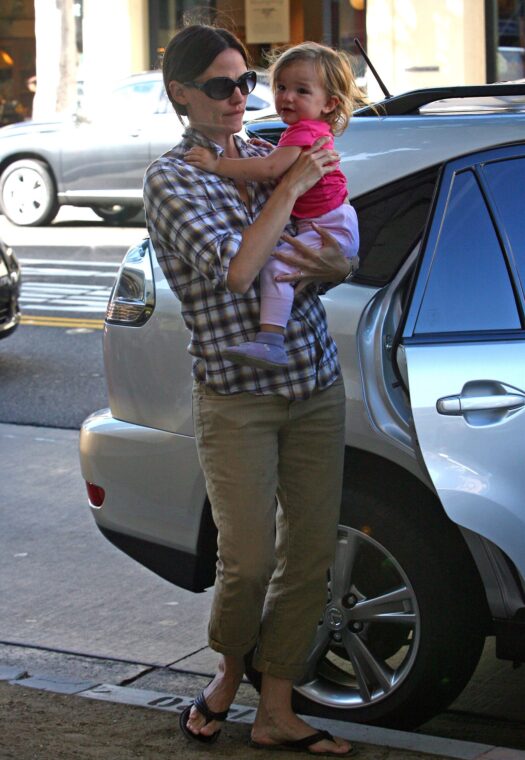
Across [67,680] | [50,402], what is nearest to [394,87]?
[50,402]

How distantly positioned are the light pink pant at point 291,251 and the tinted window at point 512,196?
48 cm

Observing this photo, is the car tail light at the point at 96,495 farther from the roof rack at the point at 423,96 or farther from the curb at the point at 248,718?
the roof rack at the point at 423,96

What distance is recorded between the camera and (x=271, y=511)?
3.33m

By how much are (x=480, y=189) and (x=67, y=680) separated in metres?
1.90

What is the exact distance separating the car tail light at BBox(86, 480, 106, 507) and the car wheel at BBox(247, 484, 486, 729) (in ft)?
2.45

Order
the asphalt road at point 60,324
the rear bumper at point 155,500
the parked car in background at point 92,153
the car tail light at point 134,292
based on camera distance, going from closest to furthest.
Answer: the rear bumper at point 155,500
the car tail light at point 134,292
the asphalt road at point 60,324
the parked car in background at point 92,153

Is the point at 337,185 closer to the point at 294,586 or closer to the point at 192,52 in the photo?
the point at 192,52

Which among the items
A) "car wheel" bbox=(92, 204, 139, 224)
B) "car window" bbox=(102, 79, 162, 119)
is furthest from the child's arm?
"car wheel" bbox=(92, 204, 139, 224)

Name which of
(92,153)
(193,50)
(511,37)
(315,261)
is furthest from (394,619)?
(511,37)

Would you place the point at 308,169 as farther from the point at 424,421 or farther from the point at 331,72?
the point at 424,421

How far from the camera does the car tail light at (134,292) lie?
13.4ft

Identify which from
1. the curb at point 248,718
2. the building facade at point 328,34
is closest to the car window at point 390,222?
the curb at point 248,718

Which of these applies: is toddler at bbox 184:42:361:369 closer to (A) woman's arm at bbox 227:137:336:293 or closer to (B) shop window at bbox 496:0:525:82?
(A) woman's arm at bbox 227:137:336:293

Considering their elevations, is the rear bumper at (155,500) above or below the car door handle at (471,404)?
below
